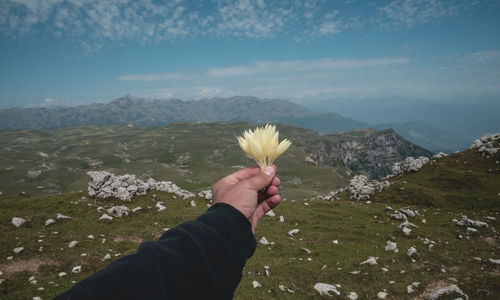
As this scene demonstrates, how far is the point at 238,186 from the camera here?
4.46 metres

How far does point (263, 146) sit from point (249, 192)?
1.44 metres

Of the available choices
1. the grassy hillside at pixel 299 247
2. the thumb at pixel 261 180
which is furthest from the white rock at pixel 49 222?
the thumb at pixel 261 180

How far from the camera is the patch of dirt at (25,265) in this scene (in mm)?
12672

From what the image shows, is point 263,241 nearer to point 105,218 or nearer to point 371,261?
point 371,261

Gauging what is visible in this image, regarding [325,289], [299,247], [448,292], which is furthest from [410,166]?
[325,289]

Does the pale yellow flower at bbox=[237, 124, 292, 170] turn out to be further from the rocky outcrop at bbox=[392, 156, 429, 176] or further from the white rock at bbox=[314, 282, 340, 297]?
the rocky outcrop at bbox=[392, 156, 429, 176]

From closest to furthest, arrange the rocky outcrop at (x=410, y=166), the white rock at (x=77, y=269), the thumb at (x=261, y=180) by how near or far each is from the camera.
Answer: the thumb at (x=261, y=180) → the white rock at (x=77, y=269) → the rocky outcrop at (x=410, y=166)

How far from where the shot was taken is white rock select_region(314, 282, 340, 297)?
12.3 m

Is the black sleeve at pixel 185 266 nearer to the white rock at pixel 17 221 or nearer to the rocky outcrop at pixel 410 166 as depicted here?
the white rock at pixel 17 221

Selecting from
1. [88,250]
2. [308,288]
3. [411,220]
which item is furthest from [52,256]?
[411,220]

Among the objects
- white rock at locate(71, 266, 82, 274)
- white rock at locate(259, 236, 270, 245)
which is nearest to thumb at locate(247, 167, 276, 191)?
white rock at locate(71, 266, 82, 274)

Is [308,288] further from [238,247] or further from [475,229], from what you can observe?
[475,229]

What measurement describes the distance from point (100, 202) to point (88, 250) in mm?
10883

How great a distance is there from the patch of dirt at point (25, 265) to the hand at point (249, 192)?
1478cm
